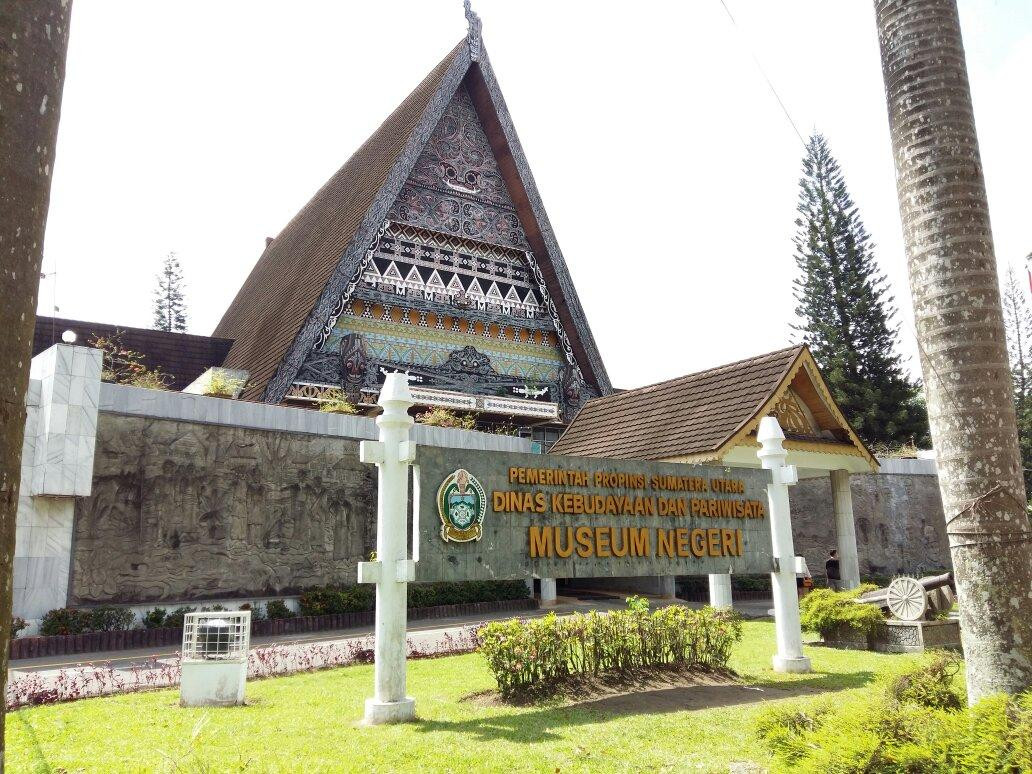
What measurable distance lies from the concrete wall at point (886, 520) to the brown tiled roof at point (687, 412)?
311 inches

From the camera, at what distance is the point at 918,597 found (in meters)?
11.5

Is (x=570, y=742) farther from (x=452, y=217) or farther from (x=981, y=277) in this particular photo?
(x=452, y=217)

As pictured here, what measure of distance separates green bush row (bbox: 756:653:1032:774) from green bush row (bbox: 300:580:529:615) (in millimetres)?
11101

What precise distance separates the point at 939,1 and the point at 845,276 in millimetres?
37237

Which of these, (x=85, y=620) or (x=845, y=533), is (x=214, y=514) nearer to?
(x=85, y=620)

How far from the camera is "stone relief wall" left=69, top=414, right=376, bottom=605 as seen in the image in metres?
13.1

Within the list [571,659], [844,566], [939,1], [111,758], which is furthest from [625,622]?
[844,566]

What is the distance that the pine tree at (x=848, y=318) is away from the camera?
37.0 metres

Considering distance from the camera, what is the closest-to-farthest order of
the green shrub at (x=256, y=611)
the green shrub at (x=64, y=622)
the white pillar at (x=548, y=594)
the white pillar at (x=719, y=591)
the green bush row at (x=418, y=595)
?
the green shrub at (x=64, y=622) < the white pillar at (x=719, y=591) < the green shrub at (x=256, y=611) < the green bush row at (x=418, y=595) < the white pillar at (x=548, y=594)

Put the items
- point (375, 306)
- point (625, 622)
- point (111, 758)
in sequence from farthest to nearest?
point (375, 306) < point (625, 622) < point (111, 758)

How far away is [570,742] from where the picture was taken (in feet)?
20.5

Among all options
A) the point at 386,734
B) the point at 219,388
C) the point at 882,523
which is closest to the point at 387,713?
the point at 386,734

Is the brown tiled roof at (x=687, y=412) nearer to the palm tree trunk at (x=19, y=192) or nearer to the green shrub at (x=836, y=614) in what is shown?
the green shrub at (x=836, y=614)

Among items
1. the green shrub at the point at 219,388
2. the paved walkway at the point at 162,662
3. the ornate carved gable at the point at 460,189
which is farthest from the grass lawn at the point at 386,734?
the ornate carved gable at the point at 460,189
